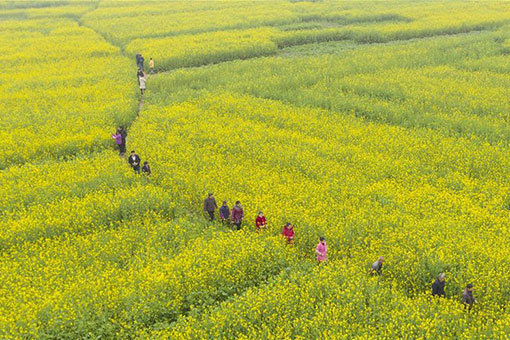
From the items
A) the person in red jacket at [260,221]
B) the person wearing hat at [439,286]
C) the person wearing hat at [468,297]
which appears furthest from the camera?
the person in red jacket at [260,221]

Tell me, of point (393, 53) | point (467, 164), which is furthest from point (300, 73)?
point (467, 164)

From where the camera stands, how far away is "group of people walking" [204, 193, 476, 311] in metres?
9.95

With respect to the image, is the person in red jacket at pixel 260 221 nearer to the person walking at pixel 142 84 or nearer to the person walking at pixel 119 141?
the person walking at pixel 119 141

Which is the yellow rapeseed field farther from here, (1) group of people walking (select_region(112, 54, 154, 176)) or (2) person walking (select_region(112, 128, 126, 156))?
(2) person walking (select_region(112, 128, 126, 156))

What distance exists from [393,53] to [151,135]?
78.6 feet

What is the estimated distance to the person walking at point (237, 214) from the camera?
44.4ft

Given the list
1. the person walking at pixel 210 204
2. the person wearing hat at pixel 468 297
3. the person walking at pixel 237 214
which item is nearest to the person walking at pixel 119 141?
the person walking at pixel 210 204

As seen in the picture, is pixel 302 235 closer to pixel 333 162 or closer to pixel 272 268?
pixel 272 268

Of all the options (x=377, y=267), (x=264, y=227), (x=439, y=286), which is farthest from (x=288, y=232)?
(x=439, y=286)

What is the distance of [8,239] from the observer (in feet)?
43.5

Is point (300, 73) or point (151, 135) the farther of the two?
point (300, 73)

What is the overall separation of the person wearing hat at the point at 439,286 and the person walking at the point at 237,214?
20.2ft

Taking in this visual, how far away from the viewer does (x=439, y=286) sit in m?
10.2

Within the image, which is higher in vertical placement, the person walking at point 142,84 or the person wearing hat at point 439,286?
the person walking at point 142,84
